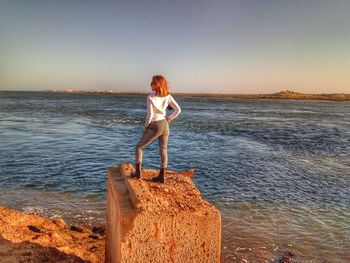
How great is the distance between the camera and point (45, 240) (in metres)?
5.40

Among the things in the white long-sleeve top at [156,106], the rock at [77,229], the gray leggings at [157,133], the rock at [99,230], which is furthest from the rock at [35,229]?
the white long-sleeve top at [156,106]

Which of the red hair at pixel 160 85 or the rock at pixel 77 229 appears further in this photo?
the rock at pixel 77 229

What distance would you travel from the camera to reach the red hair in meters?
4.46

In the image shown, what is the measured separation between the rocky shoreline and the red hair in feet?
8.81

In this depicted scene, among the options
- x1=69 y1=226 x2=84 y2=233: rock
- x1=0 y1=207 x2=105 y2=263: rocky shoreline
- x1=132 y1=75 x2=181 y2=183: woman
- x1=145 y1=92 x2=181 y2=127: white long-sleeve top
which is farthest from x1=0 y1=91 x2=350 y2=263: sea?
x1=145 y1=92 x2=181 y2=127: white long-sleeve top

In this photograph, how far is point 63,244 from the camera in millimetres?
5457

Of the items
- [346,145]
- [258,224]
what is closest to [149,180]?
[258,224]

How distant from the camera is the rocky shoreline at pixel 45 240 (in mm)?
4866

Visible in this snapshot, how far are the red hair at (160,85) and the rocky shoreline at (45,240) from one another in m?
2.68

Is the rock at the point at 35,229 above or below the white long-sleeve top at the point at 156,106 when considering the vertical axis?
below

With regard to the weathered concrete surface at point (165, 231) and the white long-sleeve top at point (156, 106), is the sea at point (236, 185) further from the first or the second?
the white long-sleeve top at point (156, 106)

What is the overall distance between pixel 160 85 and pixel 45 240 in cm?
310

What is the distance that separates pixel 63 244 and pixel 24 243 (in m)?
0.58

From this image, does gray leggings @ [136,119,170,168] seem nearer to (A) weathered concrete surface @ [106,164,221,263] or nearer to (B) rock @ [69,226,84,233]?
(A) weathered concrete surface @ [106,164,221,263]
